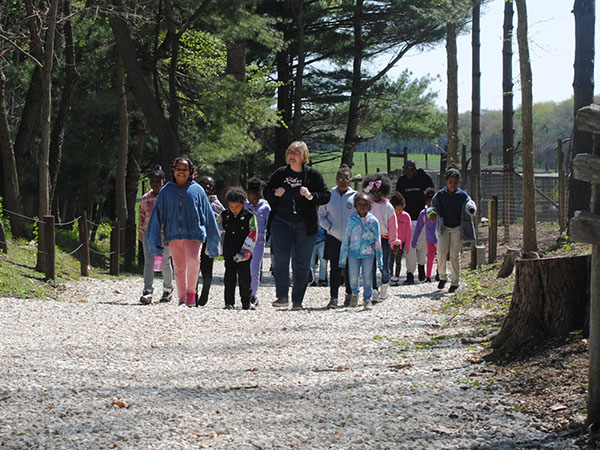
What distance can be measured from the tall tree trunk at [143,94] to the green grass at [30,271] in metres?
2.99

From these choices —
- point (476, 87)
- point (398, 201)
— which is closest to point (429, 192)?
point (398, 201)

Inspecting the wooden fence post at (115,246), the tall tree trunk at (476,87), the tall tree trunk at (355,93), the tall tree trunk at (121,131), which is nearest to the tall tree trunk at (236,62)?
the tall tree trunk at (121,131)

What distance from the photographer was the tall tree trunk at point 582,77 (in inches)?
696

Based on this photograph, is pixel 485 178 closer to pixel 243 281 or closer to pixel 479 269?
pixel 479 269

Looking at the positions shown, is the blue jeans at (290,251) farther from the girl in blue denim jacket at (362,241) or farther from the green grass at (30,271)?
the green grass at (30,271)

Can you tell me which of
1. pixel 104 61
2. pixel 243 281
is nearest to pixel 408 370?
pixel 243 281

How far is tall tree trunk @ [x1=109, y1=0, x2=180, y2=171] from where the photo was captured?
1802 cm

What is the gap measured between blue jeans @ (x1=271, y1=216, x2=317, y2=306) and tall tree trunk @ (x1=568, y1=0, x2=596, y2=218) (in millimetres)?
8341

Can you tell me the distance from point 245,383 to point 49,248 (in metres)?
7.95

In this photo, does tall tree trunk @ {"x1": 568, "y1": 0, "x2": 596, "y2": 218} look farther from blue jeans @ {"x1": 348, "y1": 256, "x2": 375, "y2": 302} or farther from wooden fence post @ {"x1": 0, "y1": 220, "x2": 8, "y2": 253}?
wooden fence post @ {"x1": 0, "y1": 220, "x2": 8, "y2": 253}

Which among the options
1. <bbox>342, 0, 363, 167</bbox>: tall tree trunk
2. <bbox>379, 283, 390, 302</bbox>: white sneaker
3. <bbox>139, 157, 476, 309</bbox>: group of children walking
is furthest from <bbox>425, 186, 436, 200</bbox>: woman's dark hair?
<bbox>342, 0, 363, 167</bbox>: tall tree trunk

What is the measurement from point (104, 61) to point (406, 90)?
1404cm

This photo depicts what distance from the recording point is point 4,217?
66.2 feet

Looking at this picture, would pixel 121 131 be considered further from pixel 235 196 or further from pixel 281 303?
pixel 281 303
